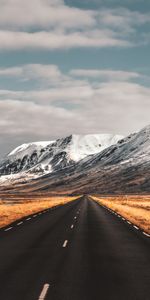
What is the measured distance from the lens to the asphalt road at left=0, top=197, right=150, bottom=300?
384 inches

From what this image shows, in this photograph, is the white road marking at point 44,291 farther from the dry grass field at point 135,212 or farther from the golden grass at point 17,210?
the golden grass at point 17,210

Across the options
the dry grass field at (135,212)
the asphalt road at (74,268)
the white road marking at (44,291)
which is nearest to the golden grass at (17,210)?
the dry grass field at (135,212)

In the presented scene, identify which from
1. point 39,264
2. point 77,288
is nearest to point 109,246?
point 39,264

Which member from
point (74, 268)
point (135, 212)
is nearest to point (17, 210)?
point (135, 212)

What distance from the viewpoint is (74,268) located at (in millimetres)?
12883

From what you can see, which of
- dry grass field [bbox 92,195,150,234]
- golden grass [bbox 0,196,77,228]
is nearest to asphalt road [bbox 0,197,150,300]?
dry grass field [bbox 92,195,150,234]

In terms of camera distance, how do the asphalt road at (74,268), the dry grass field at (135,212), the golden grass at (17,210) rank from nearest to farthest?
the asphalt road at (74,268) → the dry grass field at (135,212) → the golden grass at (17,210)

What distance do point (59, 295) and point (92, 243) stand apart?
1034 centimetres

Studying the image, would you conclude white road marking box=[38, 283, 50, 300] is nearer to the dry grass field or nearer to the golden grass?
the dry grass field

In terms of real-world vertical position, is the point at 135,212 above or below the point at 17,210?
below

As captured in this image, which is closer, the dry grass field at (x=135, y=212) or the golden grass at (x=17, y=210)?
the dry grass field at (x=135, y=212)

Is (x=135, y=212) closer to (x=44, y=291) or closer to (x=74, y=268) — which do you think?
(x=74, y=268)

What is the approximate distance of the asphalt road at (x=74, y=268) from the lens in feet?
32.0

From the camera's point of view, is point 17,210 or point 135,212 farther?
point 17,210
